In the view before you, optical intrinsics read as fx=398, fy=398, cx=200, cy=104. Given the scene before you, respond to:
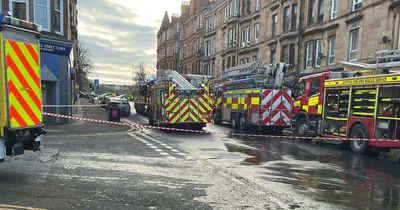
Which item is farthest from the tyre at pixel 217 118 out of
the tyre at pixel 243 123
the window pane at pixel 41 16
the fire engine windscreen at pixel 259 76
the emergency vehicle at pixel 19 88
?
the emergency vehicle at pixel 19 88

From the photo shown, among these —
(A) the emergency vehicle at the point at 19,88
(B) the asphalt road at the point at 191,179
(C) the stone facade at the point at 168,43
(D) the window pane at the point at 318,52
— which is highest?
(C) the stone facade at the point at 168,43

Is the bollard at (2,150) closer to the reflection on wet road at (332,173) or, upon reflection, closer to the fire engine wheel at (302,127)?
the reflection on wet road at (332,173)

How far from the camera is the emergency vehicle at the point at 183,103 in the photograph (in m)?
18.9

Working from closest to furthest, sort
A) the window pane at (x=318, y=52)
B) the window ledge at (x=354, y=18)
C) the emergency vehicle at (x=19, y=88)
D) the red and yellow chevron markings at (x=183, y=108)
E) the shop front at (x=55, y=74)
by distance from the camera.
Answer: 1. the emergency vehicle at (x=19, y=88)
2. the red and yellow chevron markings at (x=183, y=108)
3. the shop front at (x=55, y=74)
4. the window ledge at (x=354, y=18)
5. the window pane at (x=318, y=52)

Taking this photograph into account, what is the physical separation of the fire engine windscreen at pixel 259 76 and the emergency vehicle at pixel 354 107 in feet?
10.9


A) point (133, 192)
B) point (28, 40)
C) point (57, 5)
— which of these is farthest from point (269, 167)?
point (57, 5)

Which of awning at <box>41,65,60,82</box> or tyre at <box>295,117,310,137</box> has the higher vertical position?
awning at <box>41,65,60,82</box>

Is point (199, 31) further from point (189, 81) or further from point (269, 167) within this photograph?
point (269, 167)

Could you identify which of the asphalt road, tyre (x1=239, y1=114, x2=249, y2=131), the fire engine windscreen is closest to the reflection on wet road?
the asphalt road

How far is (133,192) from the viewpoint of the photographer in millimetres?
6500

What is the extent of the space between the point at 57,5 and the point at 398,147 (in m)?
16.9

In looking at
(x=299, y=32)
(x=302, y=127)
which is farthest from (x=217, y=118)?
(x=299, y=32)

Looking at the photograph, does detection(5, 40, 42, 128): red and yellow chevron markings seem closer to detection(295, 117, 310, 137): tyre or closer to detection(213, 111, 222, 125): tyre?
detection(295, 117, 310, 137): tyre

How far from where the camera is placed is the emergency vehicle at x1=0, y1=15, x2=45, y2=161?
6824 mm
